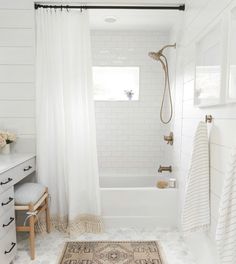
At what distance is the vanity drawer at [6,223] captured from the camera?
67.6 inches

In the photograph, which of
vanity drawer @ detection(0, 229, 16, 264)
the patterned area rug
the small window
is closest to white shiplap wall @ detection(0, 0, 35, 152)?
vanity drawer @ detection(0, 229, 16, 264)

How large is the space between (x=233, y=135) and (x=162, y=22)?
2.10 m

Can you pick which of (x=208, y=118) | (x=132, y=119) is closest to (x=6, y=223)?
(x=208, y=118)

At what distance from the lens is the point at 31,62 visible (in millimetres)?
2420

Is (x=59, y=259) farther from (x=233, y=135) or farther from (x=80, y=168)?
(x=233, y=135)

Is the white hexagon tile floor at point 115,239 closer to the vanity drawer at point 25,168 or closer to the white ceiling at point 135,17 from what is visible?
the vanity drawer at point 25,168

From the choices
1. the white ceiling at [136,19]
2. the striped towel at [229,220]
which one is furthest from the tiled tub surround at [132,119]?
the striped towel at [229,220]

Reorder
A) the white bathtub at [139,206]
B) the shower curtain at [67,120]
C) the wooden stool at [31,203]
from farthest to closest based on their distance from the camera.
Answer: the white bathtub at [139,206]
the shower curtain at [67,120]
the wooden stool at [31,203]

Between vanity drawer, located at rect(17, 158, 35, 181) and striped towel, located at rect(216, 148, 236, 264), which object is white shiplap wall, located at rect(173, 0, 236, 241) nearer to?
striped towel, located at rect(216, 148, 236, 264)

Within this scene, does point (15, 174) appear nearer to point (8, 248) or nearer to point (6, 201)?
point (6, 201)

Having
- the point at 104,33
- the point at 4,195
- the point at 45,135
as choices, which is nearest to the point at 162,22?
the point at 104,33

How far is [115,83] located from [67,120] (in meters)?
1.37

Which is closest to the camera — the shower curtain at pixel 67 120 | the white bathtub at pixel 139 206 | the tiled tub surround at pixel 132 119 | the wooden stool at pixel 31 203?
the wooden stool at pixel 31 203

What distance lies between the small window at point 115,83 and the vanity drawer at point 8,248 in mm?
2138
